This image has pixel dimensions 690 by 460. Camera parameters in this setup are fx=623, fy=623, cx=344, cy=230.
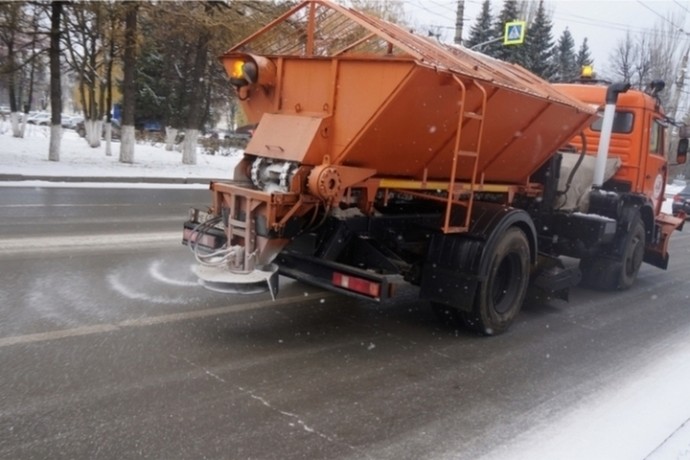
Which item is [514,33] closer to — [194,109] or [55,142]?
[194,109]

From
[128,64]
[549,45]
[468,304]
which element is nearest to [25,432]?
[468,304]

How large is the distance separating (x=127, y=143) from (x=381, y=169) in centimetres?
1911

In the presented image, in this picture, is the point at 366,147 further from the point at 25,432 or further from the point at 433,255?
the point at 25,432

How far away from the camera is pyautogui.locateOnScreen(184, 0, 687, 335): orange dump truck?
4.96 meters

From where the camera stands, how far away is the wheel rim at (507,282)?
6363 mm

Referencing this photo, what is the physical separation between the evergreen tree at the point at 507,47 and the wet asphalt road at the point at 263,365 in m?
33.6

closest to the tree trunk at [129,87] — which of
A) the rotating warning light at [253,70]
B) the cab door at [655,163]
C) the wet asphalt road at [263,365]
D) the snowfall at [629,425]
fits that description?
the wet asphalt road at [263,365]

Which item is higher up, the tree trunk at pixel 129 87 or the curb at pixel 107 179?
the tree trunk at pixel 129 87

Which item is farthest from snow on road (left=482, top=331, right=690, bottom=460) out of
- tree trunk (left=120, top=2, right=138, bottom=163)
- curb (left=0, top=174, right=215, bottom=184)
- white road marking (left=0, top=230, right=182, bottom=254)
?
tree trunk (left=120, top=2, right=138, bottom=163)

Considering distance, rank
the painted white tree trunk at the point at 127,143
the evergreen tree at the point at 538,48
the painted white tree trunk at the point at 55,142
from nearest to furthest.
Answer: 1. the painted white tree trunk at the point at 55,142
2. the painted white tree trunk at the point at 127,143
3. the evergreen tree at the point at 538,48

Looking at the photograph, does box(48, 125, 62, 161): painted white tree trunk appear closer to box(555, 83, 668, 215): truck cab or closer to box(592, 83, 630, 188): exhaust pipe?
box(555, 83, 668, 215): truck cab

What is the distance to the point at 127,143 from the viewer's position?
73.6 feet

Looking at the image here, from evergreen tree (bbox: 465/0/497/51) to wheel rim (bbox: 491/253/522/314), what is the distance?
3865 cm

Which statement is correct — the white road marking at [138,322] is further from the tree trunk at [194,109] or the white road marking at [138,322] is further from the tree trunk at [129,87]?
the tree trunk at [194,109]
